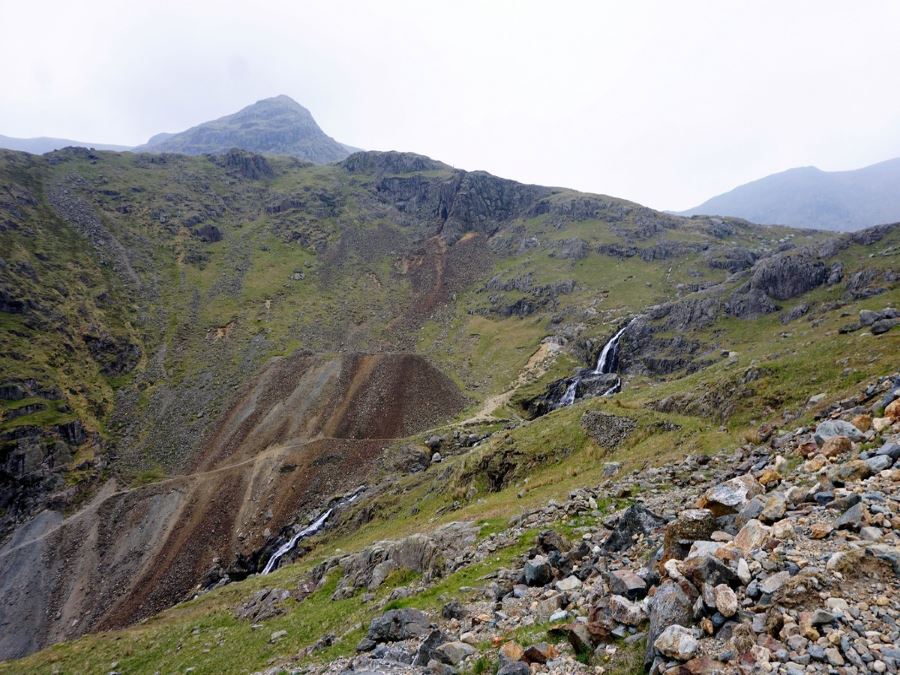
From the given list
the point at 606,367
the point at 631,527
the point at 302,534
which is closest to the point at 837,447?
the point at 631,527

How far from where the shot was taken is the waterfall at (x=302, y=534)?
46281 millimetres

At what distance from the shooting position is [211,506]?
5475 cm

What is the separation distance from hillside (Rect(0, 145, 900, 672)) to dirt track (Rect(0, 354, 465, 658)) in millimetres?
319

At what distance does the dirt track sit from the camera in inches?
1806

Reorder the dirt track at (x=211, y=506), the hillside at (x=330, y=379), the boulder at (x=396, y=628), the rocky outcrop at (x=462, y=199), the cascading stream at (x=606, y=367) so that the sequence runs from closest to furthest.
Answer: the boulder at (x=396, y=628)
the hillside at (x=330, y=379)
the dirt track at (x=211, y=506)
the cascading stream at (x=606, y=367)
the rocky outcrop at (x=462, y=199)

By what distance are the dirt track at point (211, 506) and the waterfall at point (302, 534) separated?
3000mm

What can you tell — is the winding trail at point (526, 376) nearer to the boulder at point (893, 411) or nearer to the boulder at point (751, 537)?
the boulder at point (893, 411)

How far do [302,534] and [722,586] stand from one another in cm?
4817

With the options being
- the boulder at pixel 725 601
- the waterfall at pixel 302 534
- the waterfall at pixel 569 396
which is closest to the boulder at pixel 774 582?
the boulder at pixel 725 601

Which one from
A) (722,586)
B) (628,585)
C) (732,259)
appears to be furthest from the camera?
(732,259)

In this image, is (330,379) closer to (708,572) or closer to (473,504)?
(473,504)

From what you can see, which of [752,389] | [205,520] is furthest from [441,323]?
[752,389]

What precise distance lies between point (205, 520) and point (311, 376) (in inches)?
1195

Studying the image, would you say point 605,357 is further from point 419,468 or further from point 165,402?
point 165,402
